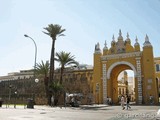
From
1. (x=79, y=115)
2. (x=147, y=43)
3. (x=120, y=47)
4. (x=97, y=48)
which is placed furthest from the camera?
(x=97, y=48)

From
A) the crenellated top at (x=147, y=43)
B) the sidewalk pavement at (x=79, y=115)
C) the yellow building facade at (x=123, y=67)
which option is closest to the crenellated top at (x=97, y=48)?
the yellow building facade at (x=123, y=67)

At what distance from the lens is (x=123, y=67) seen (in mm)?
43656

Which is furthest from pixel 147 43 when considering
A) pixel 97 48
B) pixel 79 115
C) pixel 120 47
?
pixel 79 115

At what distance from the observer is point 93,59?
4334 cm

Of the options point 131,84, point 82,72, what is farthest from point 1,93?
point 131,84

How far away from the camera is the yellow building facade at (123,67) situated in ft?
122

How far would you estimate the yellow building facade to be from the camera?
37188 millimetres

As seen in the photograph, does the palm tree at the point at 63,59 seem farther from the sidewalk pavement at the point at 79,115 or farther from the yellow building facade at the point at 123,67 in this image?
the sidewalk pavement at the point at 79,115

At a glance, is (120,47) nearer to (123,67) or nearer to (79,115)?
(123,67)

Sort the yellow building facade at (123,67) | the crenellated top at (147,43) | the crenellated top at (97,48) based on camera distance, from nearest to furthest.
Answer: the yellow building facade at (123,67) → the crenellated top at (147,43) → the crenellated top at (97,48)

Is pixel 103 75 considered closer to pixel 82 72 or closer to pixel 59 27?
pixel 59 27

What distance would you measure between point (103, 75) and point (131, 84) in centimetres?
4221

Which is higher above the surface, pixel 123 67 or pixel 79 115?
pixel 123 67

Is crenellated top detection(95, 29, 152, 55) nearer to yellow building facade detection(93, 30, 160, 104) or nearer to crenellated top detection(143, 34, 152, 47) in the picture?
yellow building facade detection(93, 30, 160, 104)
